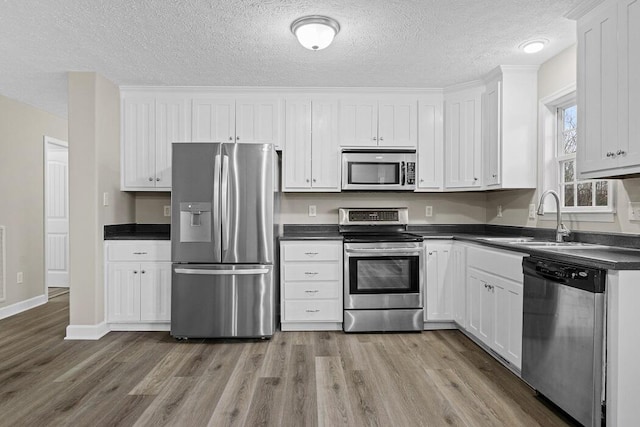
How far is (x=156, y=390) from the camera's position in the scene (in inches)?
98.0

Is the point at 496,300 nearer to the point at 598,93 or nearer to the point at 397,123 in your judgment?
the point at 598,93

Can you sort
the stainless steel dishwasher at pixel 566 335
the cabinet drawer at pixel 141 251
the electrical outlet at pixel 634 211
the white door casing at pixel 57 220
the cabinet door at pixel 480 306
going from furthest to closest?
the white door casing at pixel 57 220
the cabinet drawer at pixel 141 251
the cabinet door at pixel 480 306
the electrical outlet at pixel 634 211
the stainless steel dishwasher at pixel 566 335

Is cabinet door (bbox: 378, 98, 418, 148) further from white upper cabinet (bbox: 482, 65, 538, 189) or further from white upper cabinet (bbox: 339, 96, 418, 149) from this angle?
white upper cabinet (bbox: 482, 65, 538, 189)

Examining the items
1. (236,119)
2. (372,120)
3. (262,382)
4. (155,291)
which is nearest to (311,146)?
(372,120)

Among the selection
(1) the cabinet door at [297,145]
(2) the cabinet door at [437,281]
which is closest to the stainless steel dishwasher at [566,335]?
(2) the cabinet door at [437,281]

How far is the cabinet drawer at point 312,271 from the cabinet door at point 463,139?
145 cm

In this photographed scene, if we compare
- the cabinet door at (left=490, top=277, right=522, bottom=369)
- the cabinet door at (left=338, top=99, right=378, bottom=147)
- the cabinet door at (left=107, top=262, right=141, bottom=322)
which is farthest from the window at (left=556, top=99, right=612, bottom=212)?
the cabinet door at (left=107, top=262, right=141, bottom=322)

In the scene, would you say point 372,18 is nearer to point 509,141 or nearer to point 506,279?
point 509,141

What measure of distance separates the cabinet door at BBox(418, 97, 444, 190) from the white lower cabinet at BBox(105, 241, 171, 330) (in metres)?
2.58

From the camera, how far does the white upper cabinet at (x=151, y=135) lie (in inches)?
153

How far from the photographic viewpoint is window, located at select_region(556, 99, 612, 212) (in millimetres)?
2840

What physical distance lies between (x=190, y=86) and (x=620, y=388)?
12.9 feet

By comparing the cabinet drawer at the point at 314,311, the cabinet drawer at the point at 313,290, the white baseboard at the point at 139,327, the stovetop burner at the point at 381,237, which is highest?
the stovetop burner at the point at 381,237

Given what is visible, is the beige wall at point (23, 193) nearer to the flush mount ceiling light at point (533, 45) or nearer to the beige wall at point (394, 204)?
the beige wall at point (394, 204)
